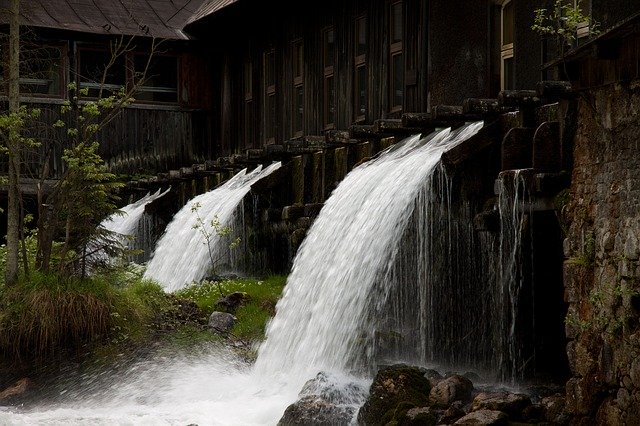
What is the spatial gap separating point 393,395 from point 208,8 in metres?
17.7

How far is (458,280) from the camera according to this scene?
43.9 ft

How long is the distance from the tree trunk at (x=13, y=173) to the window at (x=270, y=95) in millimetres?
8516

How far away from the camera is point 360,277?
13398mm

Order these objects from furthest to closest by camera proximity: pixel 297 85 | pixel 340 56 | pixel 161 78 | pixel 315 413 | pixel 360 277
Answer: pixel 161 78 → pixel 297 85 → pixel 340 56 → pixel 360 277 → pixel 315 413

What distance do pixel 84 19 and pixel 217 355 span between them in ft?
50.0

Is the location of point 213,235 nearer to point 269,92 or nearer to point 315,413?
point 269,92

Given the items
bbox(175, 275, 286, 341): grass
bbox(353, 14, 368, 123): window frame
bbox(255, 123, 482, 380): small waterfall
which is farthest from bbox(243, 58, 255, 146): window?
bbox(255, 123, 482, 380): small waterfall

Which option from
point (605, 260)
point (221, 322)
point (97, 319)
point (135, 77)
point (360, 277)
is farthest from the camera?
point (135, 77)

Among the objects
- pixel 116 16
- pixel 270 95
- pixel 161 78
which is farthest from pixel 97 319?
pixel 161 78

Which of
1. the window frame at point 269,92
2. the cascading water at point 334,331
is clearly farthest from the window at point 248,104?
the cascading water at point 334,331

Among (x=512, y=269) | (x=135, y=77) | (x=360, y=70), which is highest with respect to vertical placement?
(x=135, y=77)

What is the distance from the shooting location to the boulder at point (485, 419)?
32.8 feet

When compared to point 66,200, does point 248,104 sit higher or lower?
higher

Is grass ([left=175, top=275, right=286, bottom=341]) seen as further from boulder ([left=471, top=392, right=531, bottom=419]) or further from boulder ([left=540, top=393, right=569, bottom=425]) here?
boulder ([left=540, top=393, right=569, bottom=425])
